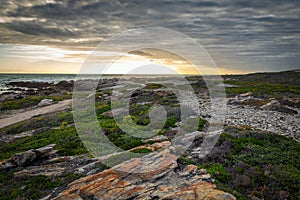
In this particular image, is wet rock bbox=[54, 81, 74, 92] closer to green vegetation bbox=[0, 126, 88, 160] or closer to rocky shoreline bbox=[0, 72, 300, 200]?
green vegetation bbox=[0, 126, 88, 160]

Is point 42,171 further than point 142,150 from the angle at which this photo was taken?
No

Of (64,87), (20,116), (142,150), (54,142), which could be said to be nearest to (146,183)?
(142,150)

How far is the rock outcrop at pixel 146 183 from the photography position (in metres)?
9.62

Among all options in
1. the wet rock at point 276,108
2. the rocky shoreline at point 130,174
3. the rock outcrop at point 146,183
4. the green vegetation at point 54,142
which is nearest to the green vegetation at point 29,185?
the rocky shoreline at point 130,174

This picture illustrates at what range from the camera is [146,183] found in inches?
410

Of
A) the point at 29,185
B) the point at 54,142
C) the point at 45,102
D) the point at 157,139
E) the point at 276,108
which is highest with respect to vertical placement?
the point at 276,108

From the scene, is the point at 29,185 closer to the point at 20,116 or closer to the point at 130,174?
the point at 130,174

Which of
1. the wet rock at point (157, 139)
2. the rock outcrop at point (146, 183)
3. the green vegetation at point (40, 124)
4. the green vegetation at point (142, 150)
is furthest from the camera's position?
the green vegetation at point (40, 124)

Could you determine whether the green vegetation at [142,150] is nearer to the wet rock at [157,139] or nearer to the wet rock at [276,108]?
the wet rock at [157,139]

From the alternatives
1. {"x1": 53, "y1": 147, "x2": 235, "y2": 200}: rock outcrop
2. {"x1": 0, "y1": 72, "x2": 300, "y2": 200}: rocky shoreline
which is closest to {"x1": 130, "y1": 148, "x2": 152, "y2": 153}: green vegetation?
{"x1": 0, "y1": 72, "x2": 300, "y2": 200}: rocky shoreline

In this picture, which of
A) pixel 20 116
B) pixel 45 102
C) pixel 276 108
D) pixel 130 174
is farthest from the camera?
pixel 45 102

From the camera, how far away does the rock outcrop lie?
379 inches

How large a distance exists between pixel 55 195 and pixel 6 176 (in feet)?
13.5

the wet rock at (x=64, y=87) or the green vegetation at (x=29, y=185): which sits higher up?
the wet rock at (x=64, y=87)
